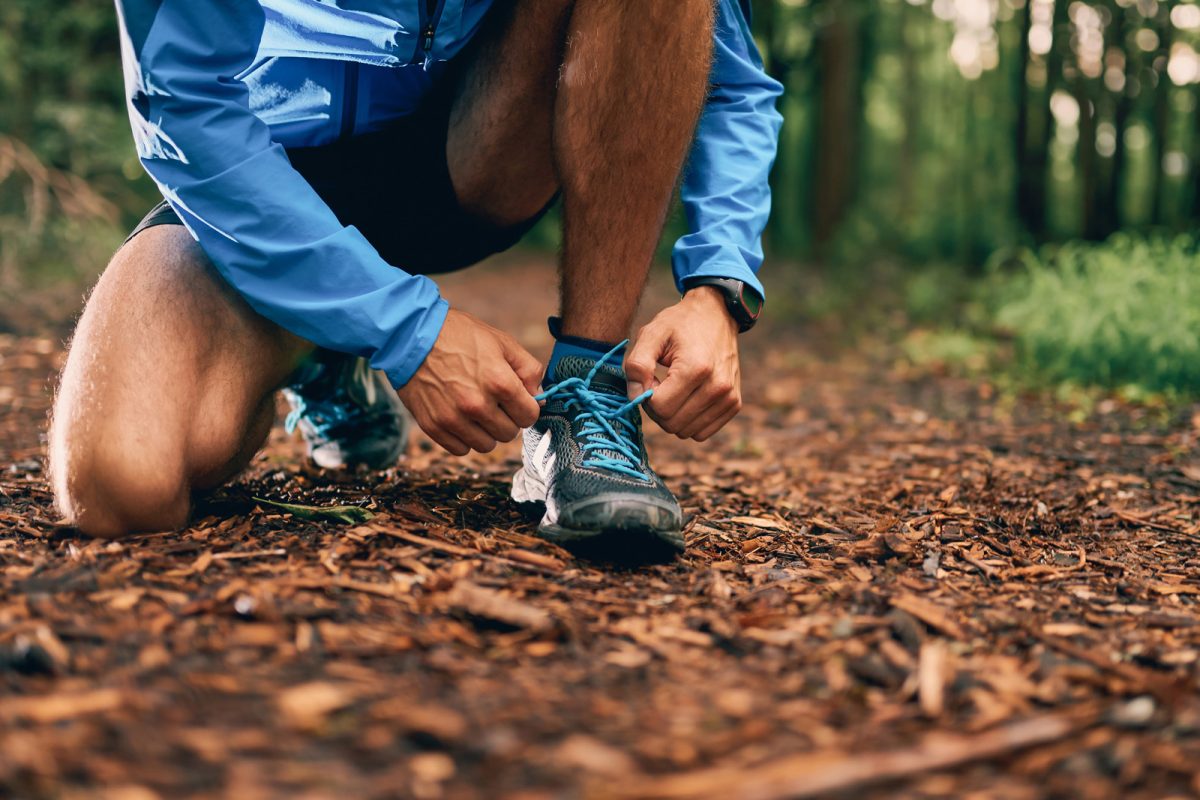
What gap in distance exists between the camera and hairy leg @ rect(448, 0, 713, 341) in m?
1.89

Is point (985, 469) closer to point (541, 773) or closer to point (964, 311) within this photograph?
point (541, 773)

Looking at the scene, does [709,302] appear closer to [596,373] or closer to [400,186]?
[596,373]

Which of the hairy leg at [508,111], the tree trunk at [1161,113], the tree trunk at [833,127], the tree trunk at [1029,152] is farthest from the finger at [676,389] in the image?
the tree trunk at [833,127]

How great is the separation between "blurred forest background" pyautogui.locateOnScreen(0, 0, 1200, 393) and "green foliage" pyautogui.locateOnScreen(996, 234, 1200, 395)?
0.01 m

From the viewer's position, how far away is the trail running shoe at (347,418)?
8.38 ft

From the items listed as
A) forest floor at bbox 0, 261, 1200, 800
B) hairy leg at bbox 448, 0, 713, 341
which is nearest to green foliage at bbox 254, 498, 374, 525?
forest floor at bbox 0, 261, 1200, 800

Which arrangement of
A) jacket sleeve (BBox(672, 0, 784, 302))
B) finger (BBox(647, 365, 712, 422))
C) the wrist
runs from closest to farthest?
1. finger (BBox(647, 365, 712, 422))
2. the wrist
3. jacket sleeve (BBox(672, 0, 784, 302))

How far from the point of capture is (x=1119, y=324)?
4.02 m

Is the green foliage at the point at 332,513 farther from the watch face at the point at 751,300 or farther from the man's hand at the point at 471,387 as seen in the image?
the watch face at the point at 751,300

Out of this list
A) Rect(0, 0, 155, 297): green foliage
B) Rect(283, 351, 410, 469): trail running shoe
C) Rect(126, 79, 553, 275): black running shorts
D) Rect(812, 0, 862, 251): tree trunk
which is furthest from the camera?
Rect(812, 0, 862, 251): tree trunk

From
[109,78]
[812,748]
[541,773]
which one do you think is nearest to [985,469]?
[812,748]

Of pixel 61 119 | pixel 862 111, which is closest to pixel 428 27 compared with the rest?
pixel 61 119

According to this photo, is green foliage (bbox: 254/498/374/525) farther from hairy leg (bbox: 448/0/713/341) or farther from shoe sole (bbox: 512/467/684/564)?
hairy leg (bbox: 448/0/713/341)

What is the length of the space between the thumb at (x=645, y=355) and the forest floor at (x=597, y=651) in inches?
14.3
